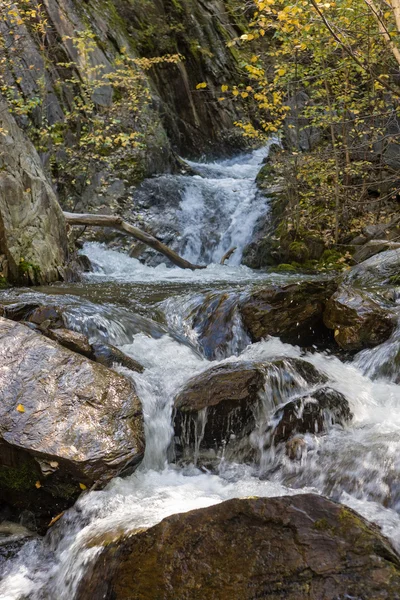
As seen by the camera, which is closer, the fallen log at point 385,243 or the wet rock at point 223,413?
the wet rock at point 223,413

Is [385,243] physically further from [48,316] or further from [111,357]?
[48,316]

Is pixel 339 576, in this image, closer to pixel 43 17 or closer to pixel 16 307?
pixel 16 307

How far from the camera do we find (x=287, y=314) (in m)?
6.23

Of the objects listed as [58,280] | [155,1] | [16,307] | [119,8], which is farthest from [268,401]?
[155,1]

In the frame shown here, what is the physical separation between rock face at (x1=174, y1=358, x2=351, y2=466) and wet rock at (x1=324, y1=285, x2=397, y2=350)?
1379 mm

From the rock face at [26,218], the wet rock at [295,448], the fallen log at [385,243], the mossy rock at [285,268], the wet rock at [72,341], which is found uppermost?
the rock face at [26,218]

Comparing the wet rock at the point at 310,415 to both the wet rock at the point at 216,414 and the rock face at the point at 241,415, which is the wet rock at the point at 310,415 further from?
the wet rock at the point at 216,414

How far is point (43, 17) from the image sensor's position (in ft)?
43.7

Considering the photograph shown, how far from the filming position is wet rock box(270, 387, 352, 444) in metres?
4.37

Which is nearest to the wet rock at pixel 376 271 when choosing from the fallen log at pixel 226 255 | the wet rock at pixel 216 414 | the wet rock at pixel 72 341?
the wet rock at pixel 216 414

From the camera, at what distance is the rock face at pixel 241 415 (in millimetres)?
4401

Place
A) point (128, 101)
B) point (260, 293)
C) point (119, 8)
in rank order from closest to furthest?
point (260, 293) → point (128, 101) → point (119, 8)

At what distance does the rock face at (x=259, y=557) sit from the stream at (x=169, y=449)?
62 cm

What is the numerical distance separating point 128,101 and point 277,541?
46.9 ft
